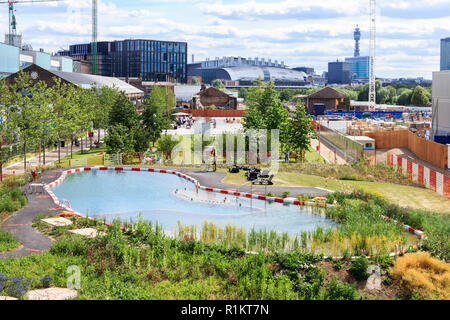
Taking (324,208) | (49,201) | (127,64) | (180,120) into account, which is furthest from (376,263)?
(127,64)

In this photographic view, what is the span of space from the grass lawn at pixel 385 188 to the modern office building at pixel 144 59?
148m

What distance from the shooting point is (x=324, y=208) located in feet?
78.2

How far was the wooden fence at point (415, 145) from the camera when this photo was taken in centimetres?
3982

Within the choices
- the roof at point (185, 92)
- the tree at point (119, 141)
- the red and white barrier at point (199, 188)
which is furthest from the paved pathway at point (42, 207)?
the roof at point (185, 92)

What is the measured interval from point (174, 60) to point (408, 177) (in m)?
160

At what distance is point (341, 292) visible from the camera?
1270cm

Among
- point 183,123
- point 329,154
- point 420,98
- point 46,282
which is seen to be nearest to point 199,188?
point 46,282

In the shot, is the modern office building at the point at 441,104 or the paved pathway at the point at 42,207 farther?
the modern office building at the point at 441,104

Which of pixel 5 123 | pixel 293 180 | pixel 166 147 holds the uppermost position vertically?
pixel 5 123

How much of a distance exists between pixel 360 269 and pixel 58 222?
12343 mm

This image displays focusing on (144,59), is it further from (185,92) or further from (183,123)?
(183,123)

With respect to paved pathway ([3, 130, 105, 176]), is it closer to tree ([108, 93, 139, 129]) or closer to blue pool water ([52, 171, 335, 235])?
blue pool water ([52, 171, 335, 235])

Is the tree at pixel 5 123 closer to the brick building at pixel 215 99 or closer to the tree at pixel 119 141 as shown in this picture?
the tree at pixel 119 141
